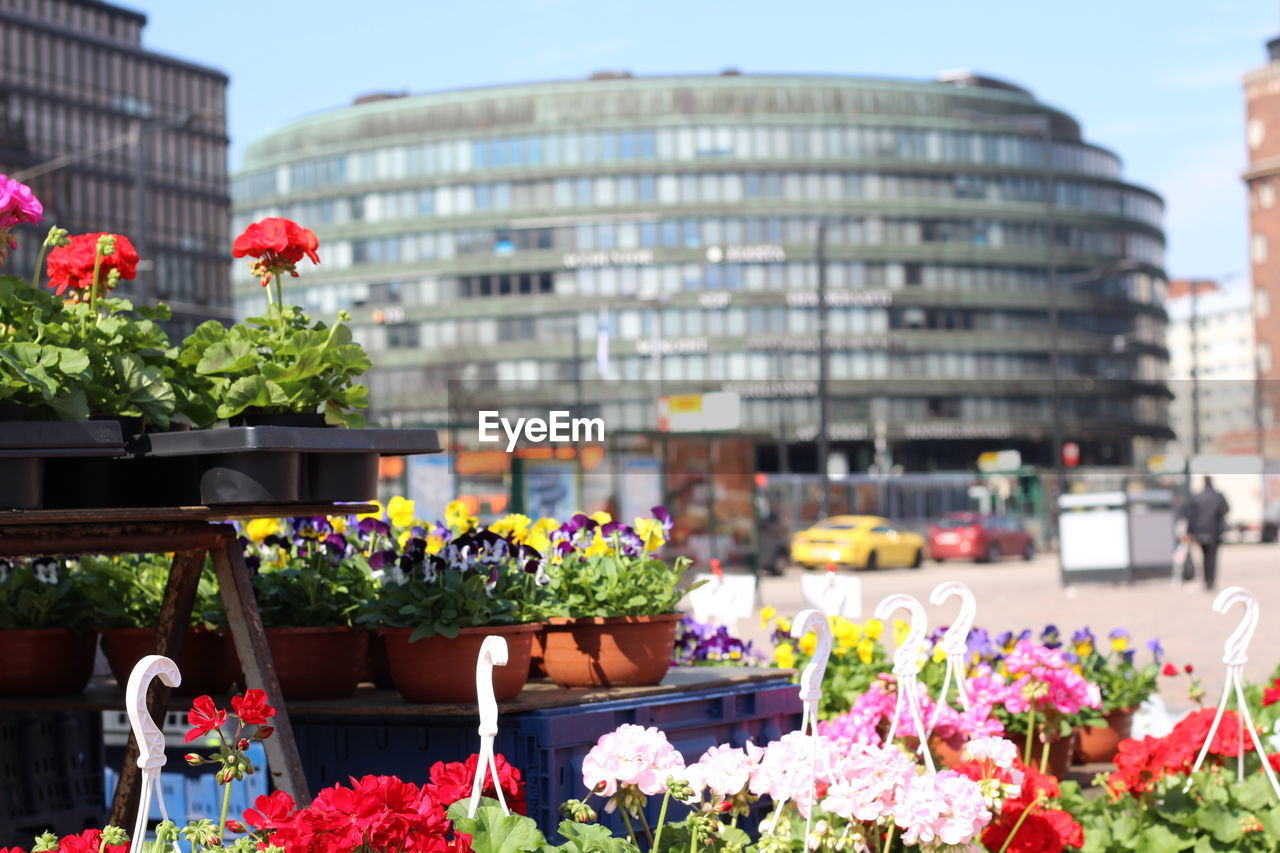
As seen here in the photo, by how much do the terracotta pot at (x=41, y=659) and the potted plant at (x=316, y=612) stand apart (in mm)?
504

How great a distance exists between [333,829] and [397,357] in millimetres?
83903

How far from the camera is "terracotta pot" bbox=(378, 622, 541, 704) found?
4.36 metres

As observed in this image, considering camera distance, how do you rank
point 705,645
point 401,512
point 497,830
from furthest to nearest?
point 705,645 < point 401,512 < point 497,830

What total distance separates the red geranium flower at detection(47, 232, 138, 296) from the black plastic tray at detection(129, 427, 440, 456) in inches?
17.4

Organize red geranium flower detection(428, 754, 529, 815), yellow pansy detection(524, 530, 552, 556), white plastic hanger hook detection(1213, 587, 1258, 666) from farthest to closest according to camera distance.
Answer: yellow pansy detection(524, 530, 552, 556), white plastic hanger hook detection(1213, 587, 1258, 666), red geranium flower detection(428, 754, 529, 815)

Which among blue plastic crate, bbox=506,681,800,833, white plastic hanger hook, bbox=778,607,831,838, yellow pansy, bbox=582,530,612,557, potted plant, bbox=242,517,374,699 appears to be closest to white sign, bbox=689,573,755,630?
yellow pansy, bbox=582,530,612,557

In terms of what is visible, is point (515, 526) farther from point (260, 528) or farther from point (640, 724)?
point (640, 724)

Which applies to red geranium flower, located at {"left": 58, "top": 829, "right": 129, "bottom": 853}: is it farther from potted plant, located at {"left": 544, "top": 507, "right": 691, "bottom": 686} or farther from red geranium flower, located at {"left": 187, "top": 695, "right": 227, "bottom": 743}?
potted plant, located at {"left": 544, "top": 507, "right": 691, "bottom": 686}

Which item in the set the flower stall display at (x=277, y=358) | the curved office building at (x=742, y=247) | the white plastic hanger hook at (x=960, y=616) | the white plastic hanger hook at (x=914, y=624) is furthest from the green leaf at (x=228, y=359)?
the curved office building at (x=742, y=247)

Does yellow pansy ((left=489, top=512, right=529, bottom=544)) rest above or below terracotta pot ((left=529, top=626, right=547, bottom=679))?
above

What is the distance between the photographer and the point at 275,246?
3988 millimetres

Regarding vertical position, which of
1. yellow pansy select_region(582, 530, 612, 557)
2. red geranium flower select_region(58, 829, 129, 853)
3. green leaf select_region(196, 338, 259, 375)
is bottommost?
A: red geranium flower select_region(58, 829, 129, 853)

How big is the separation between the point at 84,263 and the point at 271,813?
5.15ft

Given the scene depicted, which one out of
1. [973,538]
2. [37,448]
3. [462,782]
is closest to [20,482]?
[37,448]
